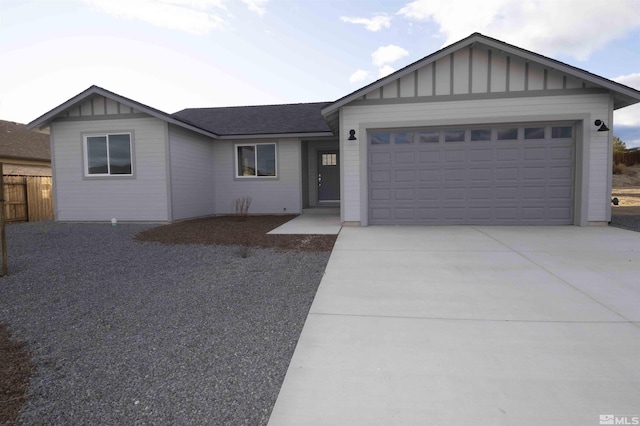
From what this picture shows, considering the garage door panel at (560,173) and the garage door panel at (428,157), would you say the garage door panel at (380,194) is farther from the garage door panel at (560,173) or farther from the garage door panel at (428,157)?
the garage door panel at (560,173)

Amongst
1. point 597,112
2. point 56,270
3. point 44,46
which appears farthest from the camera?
point 44,46

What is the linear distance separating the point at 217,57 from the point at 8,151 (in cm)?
1022

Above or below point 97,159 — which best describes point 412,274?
below

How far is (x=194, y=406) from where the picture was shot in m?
2.00

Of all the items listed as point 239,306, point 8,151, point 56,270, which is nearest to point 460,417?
point 239,306

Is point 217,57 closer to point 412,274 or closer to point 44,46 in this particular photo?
point 44,46

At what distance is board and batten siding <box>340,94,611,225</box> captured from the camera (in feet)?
27.7

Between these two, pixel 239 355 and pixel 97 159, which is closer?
pixel 239 355

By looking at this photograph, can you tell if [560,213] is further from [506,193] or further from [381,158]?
[381,158]

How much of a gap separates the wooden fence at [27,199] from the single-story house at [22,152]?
1.22m

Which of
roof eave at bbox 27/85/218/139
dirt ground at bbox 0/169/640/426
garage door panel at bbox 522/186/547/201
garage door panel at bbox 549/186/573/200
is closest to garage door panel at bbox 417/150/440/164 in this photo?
garage door panel at bbox 522/186/547/201

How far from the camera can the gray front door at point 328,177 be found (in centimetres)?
1512

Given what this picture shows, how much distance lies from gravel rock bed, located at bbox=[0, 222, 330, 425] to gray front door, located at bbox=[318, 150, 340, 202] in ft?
30.9

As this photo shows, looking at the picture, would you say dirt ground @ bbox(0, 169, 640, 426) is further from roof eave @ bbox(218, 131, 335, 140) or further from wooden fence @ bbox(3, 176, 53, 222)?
wooden fence @ bbox(3, 176, 53, 222)
